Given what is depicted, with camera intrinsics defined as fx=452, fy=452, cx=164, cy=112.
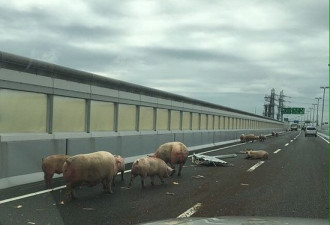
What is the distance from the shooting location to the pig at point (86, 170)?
896 cm

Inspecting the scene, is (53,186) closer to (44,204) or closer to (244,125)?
(44,204)

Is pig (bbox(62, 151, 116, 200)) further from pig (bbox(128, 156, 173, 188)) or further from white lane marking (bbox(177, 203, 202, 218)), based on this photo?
white lane marking (bbox(177, 203, 202, 218))

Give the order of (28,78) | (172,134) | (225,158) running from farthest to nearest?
(172,134), (225,158), (28,78)

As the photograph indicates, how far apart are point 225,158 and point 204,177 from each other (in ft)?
25.9

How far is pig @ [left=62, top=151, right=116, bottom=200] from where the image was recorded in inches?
353

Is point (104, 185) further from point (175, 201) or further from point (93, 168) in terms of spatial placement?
point (175, 201)

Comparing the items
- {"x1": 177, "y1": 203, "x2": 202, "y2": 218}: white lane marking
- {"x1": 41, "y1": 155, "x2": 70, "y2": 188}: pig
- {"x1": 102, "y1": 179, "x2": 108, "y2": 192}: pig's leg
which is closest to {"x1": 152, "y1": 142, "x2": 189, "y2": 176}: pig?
{"x1": 102, "y1": 179, "x2": 108, "y2": 192}: pig's leg

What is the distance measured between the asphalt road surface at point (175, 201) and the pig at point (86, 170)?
0.34 meters

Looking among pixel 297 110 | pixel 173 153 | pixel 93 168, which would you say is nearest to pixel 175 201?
pixel 93 168

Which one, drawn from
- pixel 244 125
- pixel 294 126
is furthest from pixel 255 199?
pixel 294 126

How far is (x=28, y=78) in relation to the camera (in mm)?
12344

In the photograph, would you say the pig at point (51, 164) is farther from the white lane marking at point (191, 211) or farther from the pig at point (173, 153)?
the pig at point (173, 153)

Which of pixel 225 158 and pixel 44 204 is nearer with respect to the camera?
pixel 44 204

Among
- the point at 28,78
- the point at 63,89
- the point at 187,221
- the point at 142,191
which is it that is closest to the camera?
the point at 187,221
